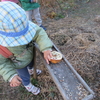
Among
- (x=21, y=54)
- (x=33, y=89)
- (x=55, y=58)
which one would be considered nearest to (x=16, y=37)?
(x=21, y=54)

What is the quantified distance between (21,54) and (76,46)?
1.60 meters

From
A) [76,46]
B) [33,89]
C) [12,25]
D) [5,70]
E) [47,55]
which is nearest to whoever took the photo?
[12,25]

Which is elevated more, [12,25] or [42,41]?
[12,25]

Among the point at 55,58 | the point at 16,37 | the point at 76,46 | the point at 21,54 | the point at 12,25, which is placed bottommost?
the point at 76,46

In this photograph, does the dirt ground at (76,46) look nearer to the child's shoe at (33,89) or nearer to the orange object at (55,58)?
the child's shoe at (33,89)

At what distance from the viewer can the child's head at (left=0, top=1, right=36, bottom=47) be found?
1.04 meters

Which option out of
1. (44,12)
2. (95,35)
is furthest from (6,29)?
(44,12)

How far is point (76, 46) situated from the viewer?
275cm

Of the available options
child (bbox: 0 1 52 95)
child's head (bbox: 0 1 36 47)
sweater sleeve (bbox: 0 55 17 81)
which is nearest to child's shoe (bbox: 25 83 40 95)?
child (bbox: 0 1 52 95)

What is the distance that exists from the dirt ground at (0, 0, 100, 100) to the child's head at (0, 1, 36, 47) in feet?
3.80

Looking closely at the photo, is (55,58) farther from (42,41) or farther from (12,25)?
(12,25)

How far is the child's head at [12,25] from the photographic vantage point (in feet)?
3.41

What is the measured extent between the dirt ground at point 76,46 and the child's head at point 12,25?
1.16 metres

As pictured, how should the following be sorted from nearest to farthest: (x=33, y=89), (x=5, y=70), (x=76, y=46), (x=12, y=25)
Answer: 1. (x=12, y=25)
2. (x=5, y=70)
3. (x=33, y=89)
4. (x=76, y=46)
